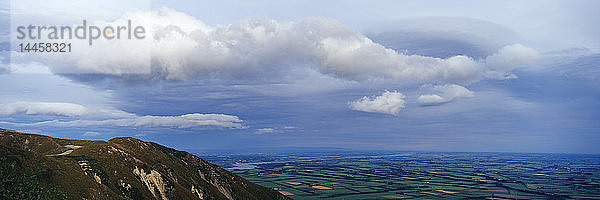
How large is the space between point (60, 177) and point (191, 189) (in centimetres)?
5766

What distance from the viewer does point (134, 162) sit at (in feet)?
412

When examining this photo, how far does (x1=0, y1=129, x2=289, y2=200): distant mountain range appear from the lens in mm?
79688

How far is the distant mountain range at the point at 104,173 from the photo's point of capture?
79.7 m

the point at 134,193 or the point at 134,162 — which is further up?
the point at 134,162

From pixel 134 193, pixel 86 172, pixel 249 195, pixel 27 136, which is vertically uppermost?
pixel 27 136

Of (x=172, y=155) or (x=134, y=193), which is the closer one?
(x=134, y=193)

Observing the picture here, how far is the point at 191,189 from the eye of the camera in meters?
140

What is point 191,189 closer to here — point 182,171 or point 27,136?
point 182,171

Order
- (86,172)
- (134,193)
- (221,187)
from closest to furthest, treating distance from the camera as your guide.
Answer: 1. (86,172)
2. (134,193)
3. (221,187)

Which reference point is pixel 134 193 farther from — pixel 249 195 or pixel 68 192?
pixel 249 195

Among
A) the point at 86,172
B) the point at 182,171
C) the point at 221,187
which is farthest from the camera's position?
the point at 221,187

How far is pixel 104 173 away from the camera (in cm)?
10738

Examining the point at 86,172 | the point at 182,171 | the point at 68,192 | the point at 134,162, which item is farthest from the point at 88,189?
the point at 182,171

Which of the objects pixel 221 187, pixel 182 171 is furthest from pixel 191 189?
pixel 221 187
